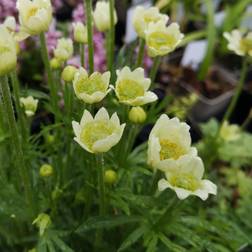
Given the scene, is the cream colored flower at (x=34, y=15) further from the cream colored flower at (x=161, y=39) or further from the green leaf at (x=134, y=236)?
the green leaf at (x=134, y=236)

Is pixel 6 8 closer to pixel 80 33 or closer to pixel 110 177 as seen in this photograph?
pixel 80 33

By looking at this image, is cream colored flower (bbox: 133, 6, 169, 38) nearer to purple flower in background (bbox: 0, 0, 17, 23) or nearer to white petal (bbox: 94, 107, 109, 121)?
white petal (bbox: 94, 107, 109, 121)

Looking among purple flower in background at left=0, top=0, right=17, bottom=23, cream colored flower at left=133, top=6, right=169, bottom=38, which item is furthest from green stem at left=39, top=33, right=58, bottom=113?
purple flower in background at left=0, top=0, right=17, bottom=23

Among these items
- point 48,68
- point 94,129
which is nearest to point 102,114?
point 94,129

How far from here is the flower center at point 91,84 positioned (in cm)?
45

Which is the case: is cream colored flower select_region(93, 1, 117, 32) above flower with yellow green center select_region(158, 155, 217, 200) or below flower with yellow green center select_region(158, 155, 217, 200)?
above

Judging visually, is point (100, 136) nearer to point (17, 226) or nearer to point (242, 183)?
point (17, 226)

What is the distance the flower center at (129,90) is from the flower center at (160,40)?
0.07 metres

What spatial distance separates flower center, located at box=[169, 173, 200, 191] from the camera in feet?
1.49

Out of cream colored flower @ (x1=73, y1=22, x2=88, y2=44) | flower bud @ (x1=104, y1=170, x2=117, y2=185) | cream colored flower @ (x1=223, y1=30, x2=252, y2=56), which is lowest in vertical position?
flower bud @ (x1=104, y1=170, x2=117, y2=185)

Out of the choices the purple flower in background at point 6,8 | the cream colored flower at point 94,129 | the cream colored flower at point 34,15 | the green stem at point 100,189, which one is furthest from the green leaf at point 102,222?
the purple flower in background at point 6,8

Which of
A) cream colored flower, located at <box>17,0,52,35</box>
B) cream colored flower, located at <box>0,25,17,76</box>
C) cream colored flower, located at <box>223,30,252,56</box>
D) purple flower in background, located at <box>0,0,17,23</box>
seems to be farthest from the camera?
purple flower in background, located at <box>0,0,17,23</box>

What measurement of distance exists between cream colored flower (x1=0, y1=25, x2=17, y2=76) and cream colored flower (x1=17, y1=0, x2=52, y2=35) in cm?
10

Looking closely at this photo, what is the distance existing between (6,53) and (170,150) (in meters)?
0.18
